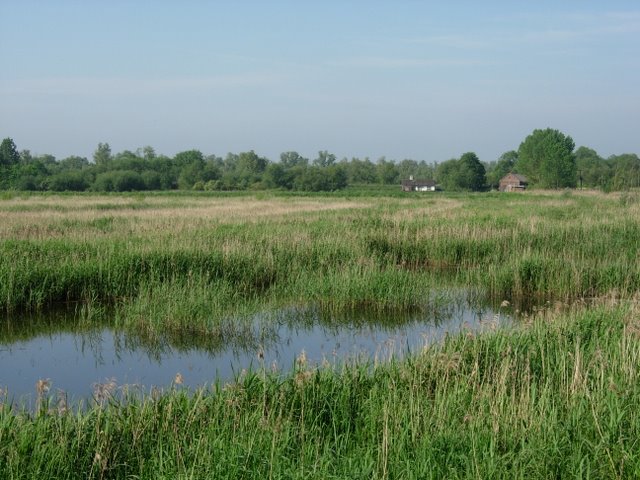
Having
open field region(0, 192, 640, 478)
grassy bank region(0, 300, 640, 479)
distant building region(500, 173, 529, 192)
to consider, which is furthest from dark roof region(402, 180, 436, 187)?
grassy bank region(0, 300, 640, 479)

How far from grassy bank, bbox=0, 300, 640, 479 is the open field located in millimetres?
19

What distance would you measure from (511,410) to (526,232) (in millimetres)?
13299

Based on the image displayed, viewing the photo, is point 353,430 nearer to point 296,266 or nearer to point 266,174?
point 296,266

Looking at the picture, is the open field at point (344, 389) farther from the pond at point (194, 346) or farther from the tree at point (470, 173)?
the tree at point (470, 173)

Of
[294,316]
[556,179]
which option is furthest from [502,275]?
[556,179]

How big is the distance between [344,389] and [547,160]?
8300 cm

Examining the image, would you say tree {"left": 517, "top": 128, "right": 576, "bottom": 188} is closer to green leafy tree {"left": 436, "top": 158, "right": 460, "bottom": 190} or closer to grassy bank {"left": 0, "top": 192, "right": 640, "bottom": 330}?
green leafy tree {"left": 436, "top": 158, "right": 460, "bottom": 190}

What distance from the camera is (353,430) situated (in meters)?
5.28

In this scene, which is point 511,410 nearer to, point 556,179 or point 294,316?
point 294,316

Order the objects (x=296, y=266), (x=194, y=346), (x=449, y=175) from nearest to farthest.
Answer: (x=194, y=346), (x=296, y=266), (x=449, y=175)

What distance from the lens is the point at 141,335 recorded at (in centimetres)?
966

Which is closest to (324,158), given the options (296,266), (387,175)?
(387,175)

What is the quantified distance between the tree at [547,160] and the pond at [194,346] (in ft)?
246

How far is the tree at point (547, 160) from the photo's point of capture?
8175cm
